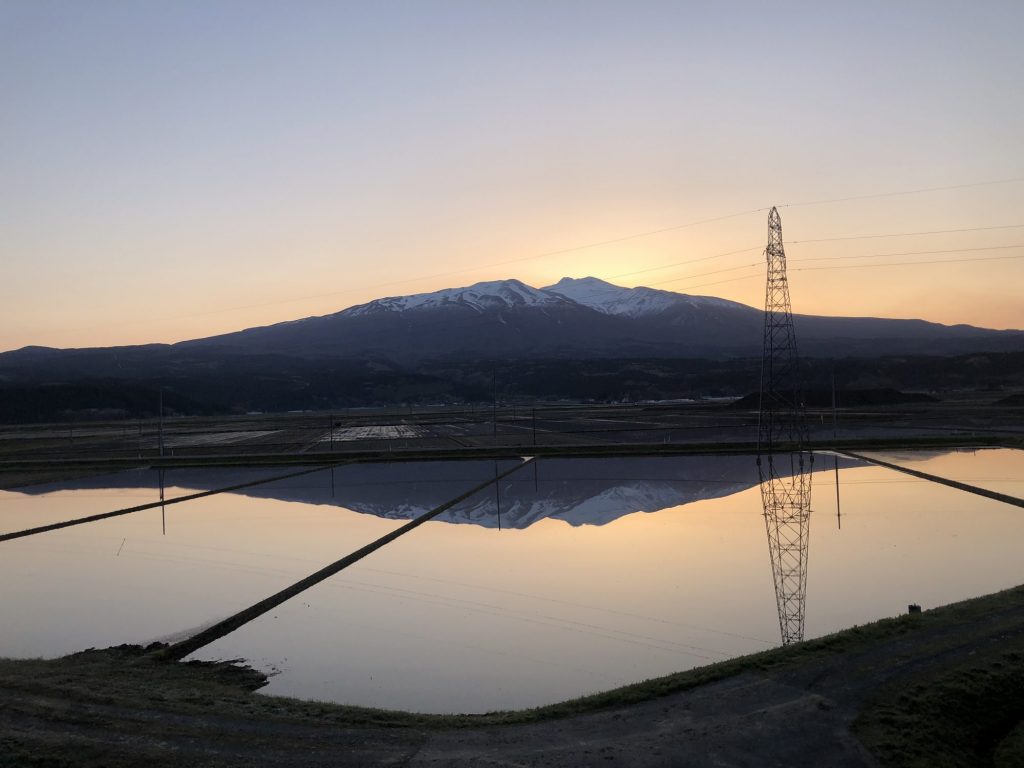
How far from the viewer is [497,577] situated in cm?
1580

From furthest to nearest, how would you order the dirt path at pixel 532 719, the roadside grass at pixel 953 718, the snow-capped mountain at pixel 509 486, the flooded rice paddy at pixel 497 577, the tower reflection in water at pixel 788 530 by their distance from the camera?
1. the snow-capped mountain at pixel 509 486
2. the tower reflection in water at pixel 788 530
3. the flooded rice paddy at pixel 497 577
4. the dirt path at pixel 532 719
5. the roadside grass at pixel 953 718

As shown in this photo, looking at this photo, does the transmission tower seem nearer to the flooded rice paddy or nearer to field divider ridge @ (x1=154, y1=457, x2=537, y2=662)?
the flooded rice paddy

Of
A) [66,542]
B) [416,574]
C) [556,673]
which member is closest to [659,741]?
[556,673]

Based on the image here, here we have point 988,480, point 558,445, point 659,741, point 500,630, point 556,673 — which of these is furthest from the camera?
point 558,445

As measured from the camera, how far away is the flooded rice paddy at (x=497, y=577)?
11133 mm

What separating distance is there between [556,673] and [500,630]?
208cm

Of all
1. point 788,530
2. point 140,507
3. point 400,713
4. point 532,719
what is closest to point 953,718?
point 532,719

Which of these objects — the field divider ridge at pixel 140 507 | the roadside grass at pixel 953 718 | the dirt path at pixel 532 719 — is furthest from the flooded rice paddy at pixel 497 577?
the roadside grass at pixel 953 718

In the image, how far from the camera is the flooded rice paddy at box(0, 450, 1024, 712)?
11133 mm

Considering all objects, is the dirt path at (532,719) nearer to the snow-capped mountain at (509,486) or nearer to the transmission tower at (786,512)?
the transmission tower at (786,512)

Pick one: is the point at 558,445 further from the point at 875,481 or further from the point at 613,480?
the point at 875,481

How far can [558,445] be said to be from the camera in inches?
1764

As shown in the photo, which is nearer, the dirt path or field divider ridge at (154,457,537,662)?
the dirt path

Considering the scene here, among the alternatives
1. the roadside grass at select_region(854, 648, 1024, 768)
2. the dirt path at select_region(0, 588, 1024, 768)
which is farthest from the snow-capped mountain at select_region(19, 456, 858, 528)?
the roadside grass at select_region(854, 648, 1024, 768)
